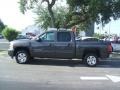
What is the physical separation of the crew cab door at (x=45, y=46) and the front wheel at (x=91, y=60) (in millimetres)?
1781

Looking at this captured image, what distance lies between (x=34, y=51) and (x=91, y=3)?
945 cm

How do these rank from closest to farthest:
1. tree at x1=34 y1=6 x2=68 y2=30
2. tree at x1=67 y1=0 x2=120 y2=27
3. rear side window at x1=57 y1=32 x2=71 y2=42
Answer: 1. rear side window at x1=57 y1=32 x2=71 y2=42
2. tree at x1=67 y1=0 x2=120 y2=27
3. tree at x1=34 y1=6 x2=68 y2=30

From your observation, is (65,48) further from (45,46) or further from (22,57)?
(22,57)

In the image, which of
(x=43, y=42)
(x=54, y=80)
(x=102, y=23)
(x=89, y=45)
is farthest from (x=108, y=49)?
(x=102, y=23)

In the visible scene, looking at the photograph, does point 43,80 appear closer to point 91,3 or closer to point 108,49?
point 108,49

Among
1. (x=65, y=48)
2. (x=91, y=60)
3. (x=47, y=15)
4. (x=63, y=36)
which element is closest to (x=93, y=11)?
(x=63, y=36)

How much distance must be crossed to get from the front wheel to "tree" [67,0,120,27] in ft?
27.7

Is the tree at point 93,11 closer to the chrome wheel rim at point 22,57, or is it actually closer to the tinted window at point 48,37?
the tinted window at point 48,37

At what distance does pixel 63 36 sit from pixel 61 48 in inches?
27.9

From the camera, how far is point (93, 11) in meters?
27.5

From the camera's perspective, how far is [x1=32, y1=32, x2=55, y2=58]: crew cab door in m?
18.5

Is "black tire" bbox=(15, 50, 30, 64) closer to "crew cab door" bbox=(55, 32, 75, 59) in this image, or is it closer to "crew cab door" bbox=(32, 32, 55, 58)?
"crew cab door" bbox=(32, 32, 55, 58)

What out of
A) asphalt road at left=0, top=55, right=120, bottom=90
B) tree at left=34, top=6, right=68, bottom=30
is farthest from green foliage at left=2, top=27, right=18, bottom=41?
asphalt road at left=0, top=55, right=120, bottom=90

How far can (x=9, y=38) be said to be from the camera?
34469 millimetres
